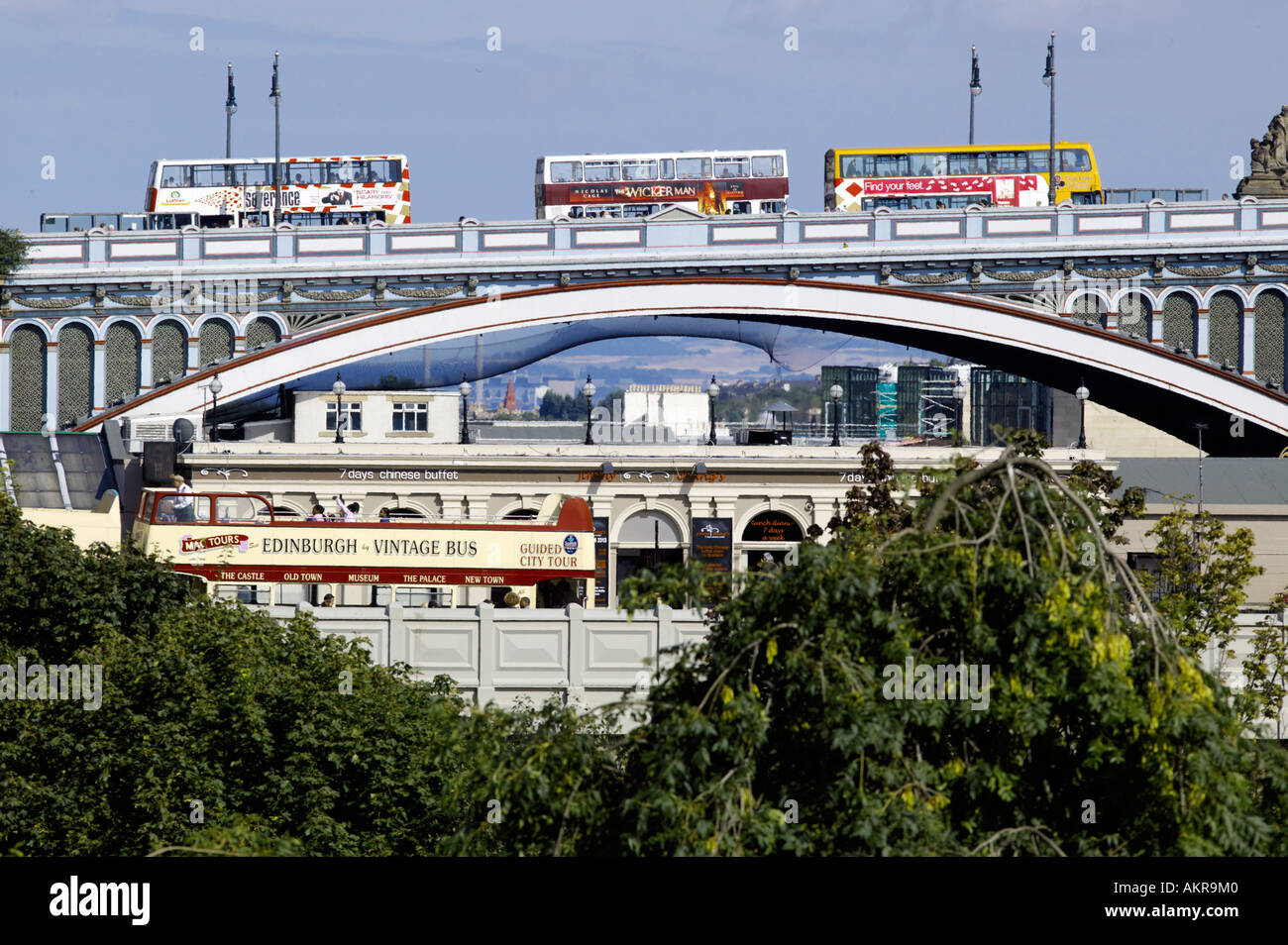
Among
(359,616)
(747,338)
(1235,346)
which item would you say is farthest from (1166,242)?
(359,616)

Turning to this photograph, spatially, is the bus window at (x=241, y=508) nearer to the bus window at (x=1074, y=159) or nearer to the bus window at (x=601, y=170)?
the bus window at (x=601, y=170)

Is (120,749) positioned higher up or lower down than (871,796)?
lower down

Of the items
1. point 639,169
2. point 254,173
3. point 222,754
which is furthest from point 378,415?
point 222,754

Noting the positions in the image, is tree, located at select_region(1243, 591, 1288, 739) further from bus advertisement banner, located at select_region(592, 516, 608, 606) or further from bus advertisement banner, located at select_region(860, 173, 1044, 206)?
bus advertisement banner, located at select_region(860, 173, 1044, 206)

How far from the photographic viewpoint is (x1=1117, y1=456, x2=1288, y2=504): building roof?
59.8 metres

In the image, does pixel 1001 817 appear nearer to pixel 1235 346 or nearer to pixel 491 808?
pixel 491 808

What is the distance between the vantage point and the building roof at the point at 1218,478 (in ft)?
196

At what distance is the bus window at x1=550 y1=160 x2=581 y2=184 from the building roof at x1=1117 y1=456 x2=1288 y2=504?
30.2 m

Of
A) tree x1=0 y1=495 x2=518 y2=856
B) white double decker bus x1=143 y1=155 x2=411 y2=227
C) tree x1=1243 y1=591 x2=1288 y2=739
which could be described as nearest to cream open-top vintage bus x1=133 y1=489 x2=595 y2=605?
tree x1=0 y1=495 x2=518 y2=856

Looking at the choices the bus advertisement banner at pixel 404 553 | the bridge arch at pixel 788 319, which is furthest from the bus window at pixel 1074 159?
the bus advertisement banner at pixel 404 553

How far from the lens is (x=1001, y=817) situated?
13234mm
